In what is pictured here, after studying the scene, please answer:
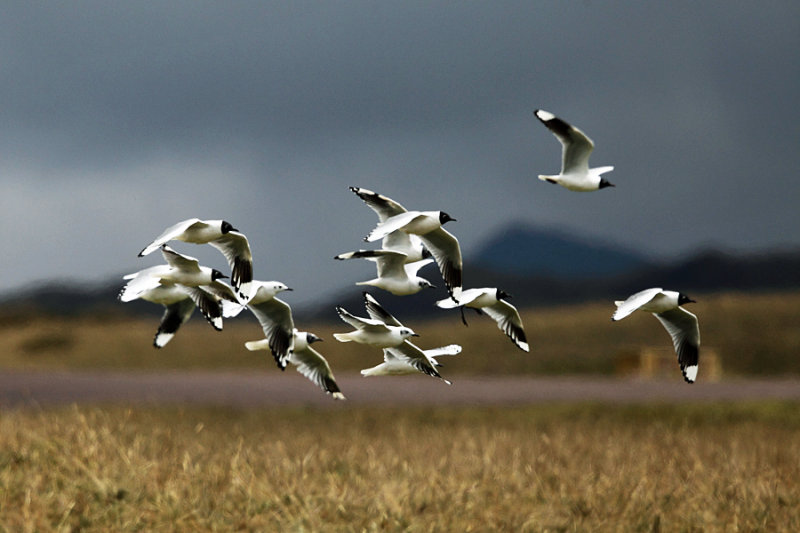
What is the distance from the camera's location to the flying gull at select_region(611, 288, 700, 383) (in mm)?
1917

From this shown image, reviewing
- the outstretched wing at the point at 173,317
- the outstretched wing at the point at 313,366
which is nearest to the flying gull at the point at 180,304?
the outstretched wing at the point at 173,317

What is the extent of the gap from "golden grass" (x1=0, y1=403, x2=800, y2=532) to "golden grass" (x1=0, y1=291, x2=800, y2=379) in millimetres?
15611

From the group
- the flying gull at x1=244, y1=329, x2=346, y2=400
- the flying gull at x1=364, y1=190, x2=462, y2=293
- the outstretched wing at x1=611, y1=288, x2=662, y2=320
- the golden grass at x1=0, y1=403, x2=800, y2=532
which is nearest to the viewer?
the outstretched wing at x1=611, y1=288, x2=662, y2=320

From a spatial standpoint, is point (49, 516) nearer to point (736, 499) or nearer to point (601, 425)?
point (736, 499)

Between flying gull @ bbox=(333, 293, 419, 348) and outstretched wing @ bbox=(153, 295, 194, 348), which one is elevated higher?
outstretched wing @ bbox=(153, 295, 194, 348)

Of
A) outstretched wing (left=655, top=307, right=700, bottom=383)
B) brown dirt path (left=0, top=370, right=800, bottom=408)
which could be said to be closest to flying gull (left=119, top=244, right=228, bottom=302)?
outstretched wing (left=655, top=307, right=700, bottom=383)

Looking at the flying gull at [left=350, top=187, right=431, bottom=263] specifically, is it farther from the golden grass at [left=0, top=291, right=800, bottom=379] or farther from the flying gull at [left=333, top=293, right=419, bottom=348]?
the golden grass at [left=0, top=291, right=800, bottom=379]

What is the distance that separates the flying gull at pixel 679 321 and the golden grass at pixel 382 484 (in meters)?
3.95

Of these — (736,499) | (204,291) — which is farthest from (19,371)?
(204,291)

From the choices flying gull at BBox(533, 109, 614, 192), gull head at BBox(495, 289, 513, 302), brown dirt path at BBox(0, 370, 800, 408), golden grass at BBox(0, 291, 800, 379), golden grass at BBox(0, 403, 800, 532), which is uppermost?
golden grass at BBox(0, 291, 800, 379)

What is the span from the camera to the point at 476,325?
31.5 meters

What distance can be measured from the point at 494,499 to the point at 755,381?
1934 centimetres

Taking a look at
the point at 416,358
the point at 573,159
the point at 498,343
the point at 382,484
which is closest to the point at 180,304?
the point at 416,358

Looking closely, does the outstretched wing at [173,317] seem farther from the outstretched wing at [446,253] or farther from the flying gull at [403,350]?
the outstretched wing at [446,253]
